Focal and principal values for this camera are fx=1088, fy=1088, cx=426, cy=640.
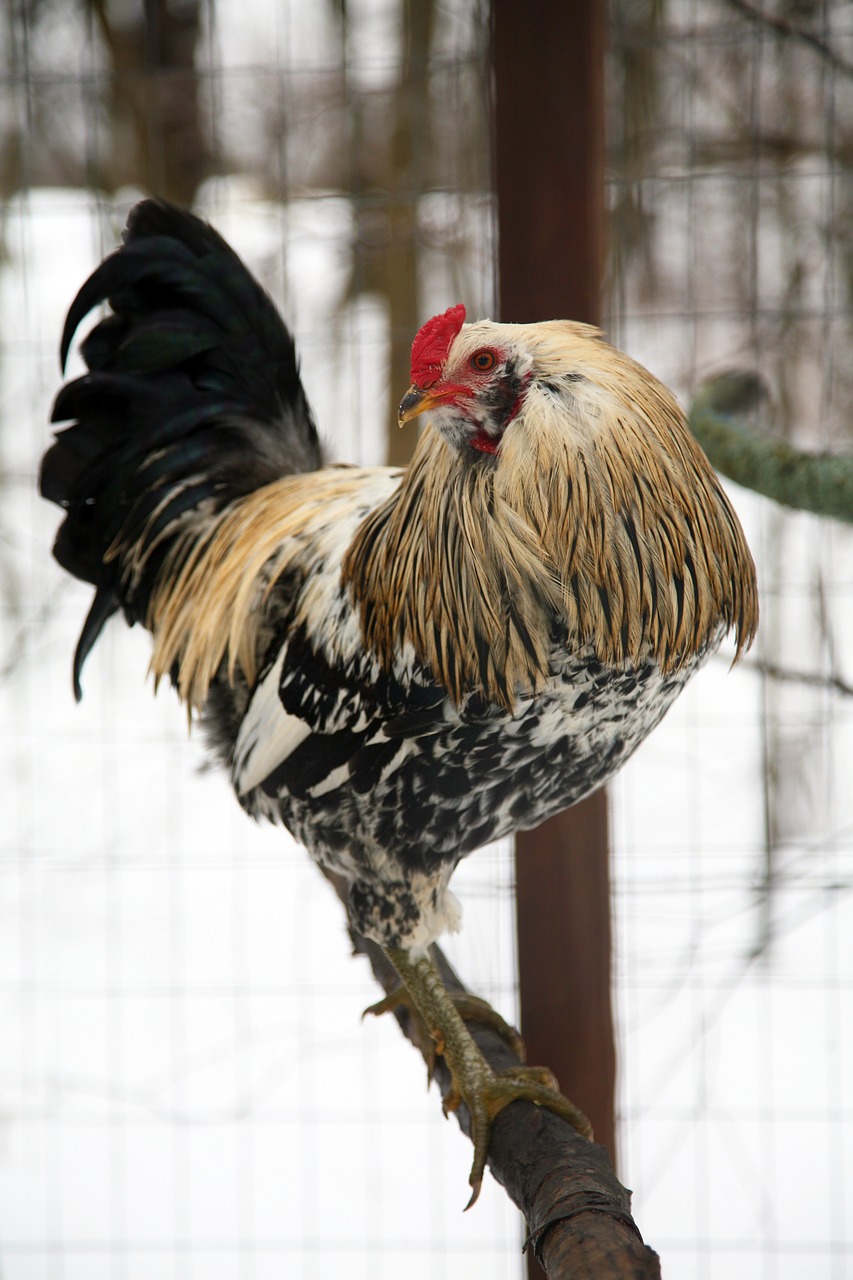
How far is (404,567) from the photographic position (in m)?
1.09

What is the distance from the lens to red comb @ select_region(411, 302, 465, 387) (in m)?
0.99

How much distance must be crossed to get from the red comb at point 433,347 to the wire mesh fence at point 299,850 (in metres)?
1.05

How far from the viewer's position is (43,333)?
2.37m

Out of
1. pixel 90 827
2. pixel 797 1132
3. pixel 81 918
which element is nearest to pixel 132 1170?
pixel 81 918

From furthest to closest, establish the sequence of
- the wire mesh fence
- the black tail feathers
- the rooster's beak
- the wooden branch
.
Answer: the wire mesh fence, the black tail feathers, the rooster's beak, the wooden branch

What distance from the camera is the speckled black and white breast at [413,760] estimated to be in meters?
1.05

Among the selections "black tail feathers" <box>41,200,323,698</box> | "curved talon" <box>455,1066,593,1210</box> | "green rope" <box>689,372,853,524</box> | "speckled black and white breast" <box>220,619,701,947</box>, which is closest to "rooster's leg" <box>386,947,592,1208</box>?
"curved talon" <box>455,1066,593,1210</box>

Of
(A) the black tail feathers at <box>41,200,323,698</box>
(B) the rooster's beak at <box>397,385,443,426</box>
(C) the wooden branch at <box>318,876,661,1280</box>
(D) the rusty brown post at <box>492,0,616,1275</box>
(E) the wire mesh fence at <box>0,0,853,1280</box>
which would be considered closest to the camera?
(C) the wooden branch at <box>318,876,661,1280</box>

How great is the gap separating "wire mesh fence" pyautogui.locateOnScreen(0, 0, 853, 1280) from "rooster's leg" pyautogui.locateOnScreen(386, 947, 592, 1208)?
2.35ft

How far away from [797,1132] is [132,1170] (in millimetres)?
1394

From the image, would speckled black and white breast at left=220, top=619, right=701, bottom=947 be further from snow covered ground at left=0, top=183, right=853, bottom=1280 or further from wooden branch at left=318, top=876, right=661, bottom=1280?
snow covered ground at left=0, top=183, right=853, bottom=1280

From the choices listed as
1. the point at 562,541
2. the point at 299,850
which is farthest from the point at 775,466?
the point at 299,850

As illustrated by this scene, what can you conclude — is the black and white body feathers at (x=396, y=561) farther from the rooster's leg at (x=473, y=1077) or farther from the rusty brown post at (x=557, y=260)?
the rusty brown post at (x=557, y=260)

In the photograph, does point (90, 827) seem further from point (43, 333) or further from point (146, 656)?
point (43, 333)
